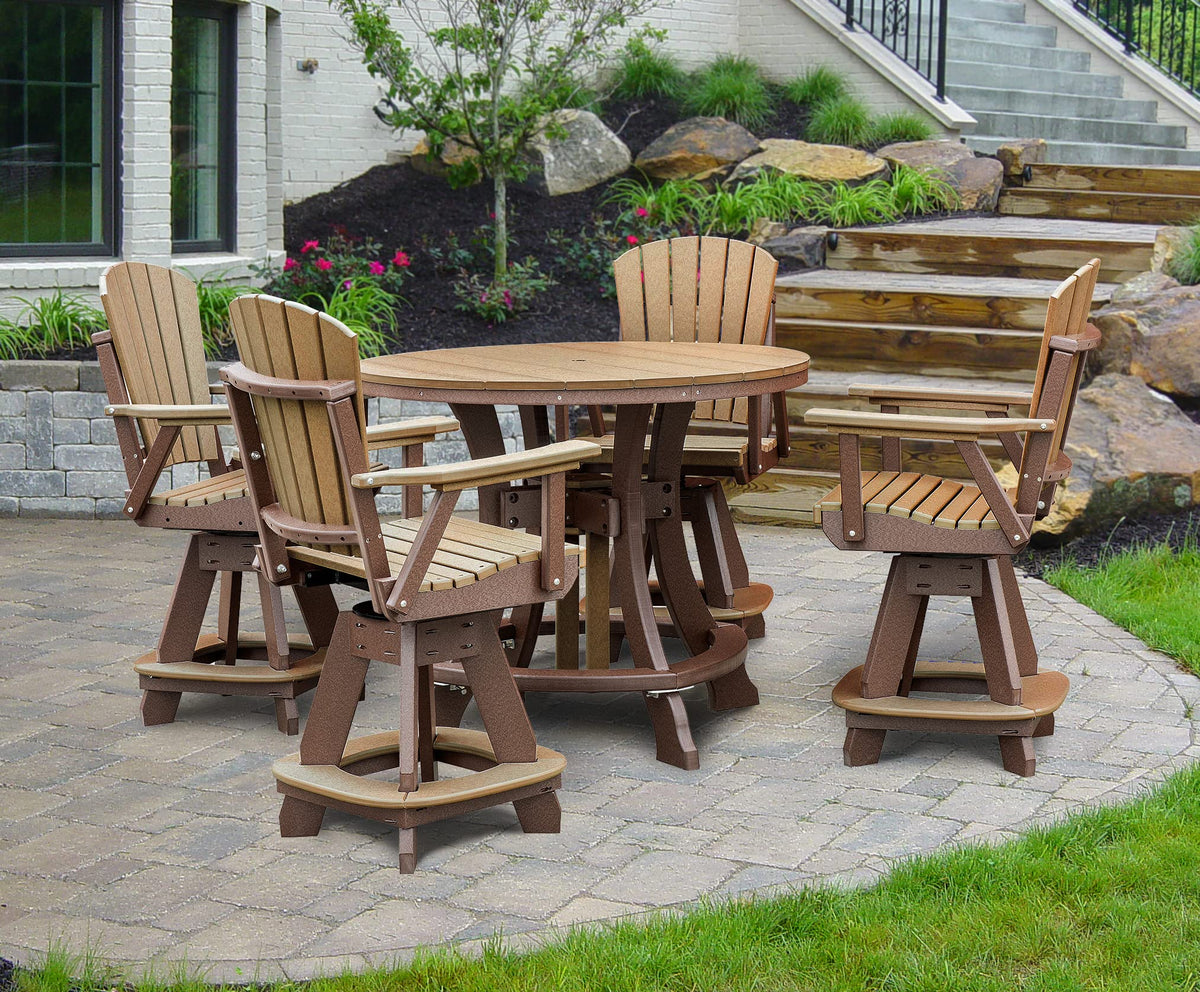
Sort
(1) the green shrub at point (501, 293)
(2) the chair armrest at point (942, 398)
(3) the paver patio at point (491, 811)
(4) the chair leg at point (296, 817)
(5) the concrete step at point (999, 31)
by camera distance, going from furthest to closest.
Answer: (5) the concrete step at point (999, 31) → (1) the green shrub at point (501, 293) → (2) the chair armrest at point (942, 398) → (4) the chair leg at point (296, 817) → (3) the paver patio at point (491, 811)

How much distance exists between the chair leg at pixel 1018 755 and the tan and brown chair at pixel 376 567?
1168 mm

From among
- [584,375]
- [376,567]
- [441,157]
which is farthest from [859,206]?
[376,567]

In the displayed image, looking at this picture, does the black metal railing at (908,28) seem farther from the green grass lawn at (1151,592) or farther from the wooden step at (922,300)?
the green grass lawn at (1151,592)

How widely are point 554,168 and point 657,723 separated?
6305 millimetres

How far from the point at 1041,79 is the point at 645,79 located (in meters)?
3.09

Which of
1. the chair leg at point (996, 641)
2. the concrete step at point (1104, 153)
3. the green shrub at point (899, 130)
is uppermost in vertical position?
the green shrub at point (899, 130)

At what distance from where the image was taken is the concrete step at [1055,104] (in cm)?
1088

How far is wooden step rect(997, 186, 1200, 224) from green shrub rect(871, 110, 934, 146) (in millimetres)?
865

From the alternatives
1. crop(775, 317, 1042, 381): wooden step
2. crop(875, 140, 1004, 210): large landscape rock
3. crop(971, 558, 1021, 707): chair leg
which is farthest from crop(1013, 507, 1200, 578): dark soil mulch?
crop(875, 140, 1004, 210): large landscape rock

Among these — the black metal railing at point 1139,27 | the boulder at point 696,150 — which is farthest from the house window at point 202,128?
the black metal railing at point 1139,27

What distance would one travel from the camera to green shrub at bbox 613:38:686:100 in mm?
10750

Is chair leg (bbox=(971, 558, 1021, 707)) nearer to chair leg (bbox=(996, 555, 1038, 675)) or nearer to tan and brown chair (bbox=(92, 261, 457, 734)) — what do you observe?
chair leg (bbox=(996, 555, 1038, 675))

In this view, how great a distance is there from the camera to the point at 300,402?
310 centimetres

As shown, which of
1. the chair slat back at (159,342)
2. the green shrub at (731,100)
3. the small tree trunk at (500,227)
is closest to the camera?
the chair slat back at (159,342)
